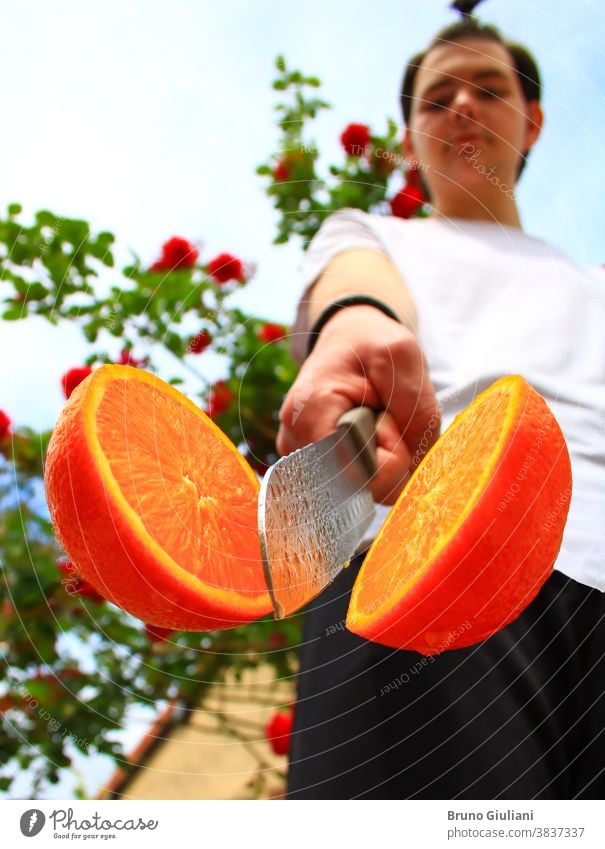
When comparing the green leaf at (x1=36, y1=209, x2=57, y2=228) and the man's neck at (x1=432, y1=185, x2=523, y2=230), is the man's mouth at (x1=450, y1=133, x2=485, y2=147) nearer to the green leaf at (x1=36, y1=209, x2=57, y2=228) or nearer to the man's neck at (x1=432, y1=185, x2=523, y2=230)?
the man's neck at (x1=432, y1=185, x2=523, y2=230)

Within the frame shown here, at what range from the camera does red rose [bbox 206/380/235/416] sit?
481mm

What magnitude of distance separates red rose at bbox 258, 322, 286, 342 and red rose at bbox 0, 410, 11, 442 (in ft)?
0.75

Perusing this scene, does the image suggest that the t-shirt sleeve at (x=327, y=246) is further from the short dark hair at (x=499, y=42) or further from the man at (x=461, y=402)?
the short dark hair at (x=499, y=42)

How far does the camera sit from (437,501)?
349 millimetres

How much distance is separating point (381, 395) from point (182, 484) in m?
0.13

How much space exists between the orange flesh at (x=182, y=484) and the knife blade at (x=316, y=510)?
3cm

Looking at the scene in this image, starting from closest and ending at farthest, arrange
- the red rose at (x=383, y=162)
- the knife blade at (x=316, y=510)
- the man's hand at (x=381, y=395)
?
the knife blade at (x=316, y=510) → the man's hand at (x=381, y=395) → the red rose at (x=383, y=162)

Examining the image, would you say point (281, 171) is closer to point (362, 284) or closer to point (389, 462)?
point (362, 284)

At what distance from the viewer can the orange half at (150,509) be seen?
0.32 meters

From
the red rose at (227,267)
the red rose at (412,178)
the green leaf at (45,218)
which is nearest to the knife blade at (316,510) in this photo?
the red rose at (227,267)

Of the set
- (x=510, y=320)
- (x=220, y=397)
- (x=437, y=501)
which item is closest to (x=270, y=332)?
(x=220, y=397)

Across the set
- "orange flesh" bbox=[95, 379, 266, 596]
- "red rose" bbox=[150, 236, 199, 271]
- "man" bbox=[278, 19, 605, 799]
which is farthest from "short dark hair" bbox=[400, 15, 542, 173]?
"orange flesh" bbox=[95, 379, 266, 596]

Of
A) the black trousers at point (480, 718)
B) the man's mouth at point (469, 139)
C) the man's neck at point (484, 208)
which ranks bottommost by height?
the black trousers at point (480, 718)
